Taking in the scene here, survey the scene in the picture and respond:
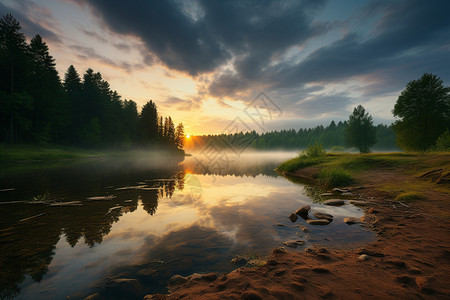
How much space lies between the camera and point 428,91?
31312 mm

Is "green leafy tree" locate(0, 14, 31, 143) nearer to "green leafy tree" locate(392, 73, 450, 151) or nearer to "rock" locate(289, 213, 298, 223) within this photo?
"rock" locate(289, 213, 298, 223)

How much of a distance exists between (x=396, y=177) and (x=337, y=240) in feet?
40.4

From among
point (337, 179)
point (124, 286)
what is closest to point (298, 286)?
point (124, 286)

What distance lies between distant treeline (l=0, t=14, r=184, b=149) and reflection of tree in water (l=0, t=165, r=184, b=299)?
45.3 m

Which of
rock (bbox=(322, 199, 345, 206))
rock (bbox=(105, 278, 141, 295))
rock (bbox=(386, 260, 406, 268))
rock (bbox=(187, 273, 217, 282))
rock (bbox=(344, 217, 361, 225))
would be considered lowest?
rock (bbox=(322, 199, 345, 206))

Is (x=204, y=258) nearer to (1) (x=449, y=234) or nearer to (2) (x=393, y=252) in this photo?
(2) (x=393, y=252)

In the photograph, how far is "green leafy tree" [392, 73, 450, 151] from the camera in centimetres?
3033

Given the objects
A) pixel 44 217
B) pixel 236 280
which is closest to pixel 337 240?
pixel 236 280

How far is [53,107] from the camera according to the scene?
4738cm

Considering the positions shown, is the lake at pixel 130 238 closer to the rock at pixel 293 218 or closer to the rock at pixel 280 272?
the rock at pixel 293 218

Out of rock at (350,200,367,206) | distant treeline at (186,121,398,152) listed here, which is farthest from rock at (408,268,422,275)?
distant treeline at (186,121,398,152)

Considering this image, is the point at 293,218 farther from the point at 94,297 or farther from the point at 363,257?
the point at 94,297

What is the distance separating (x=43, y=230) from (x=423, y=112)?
1924 inches

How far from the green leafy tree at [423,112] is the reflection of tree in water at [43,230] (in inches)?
1724
